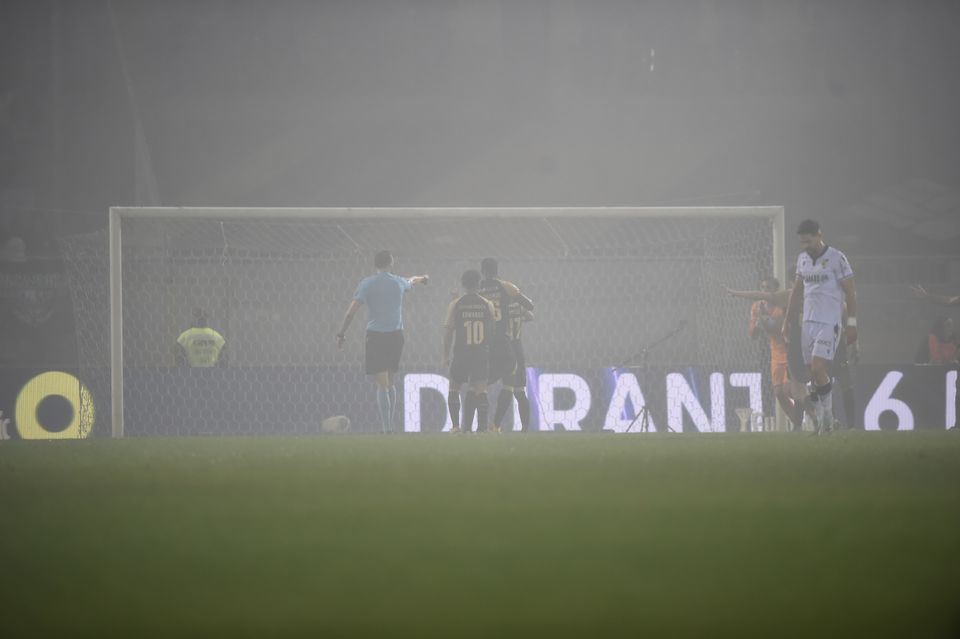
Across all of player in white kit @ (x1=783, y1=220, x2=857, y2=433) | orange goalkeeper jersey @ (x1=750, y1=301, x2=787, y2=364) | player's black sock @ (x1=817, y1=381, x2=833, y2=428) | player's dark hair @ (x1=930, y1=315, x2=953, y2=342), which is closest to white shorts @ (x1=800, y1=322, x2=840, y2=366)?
player in white kit @ (x1=783, y1=220, x2=857, y2=433)

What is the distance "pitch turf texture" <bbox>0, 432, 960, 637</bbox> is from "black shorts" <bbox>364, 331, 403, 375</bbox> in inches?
236

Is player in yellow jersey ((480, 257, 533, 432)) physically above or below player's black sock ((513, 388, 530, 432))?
above

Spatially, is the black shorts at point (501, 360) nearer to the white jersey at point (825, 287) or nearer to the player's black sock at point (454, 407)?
the player's black sock at point (454, 407)

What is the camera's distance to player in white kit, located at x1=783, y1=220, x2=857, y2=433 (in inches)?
391

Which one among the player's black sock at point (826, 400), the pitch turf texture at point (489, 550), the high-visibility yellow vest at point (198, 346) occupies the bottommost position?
the pitch turf texture at point (489, 550)

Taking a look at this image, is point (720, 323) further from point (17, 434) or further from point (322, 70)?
point (322, 70)

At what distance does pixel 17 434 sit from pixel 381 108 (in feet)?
38.7

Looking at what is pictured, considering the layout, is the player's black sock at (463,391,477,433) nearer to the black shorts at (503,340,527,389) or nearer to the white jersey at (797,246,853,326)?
the black shorts at (503,340,527,389)

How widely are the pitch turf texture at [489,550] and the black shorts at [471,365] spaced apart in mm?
5839

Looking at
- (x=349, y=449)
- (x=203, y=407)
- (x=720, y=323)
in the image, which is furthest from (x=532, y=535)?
(x=720, y=323)

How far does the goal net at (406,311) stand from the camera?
47.4 feet

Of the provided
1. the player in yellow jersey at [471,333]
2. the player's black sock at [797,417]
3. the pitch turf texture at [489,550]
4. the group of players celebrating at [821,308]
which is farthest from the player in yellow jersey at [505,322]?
the pitch turf texture at [489,550]

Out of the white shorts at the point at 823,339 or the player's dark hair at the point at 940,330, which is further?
the player's dark hair at the point at 940,330

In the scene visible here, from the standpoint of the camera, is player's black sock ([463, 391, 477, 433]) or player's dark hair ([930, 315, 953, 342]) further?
player's dark hair ([930, 315, 953, 342])
